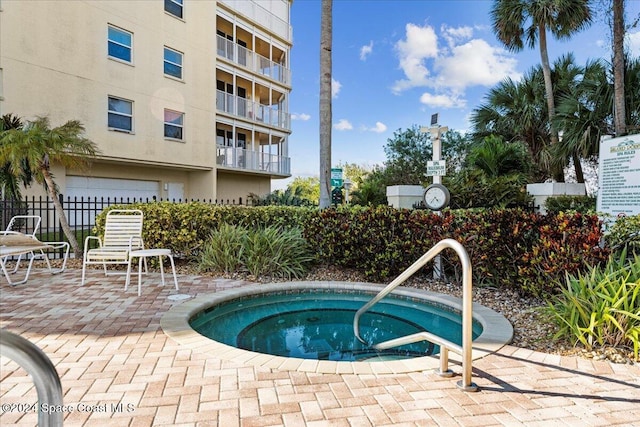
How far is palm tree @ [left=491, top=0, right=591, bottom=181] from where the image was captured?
1352 centimetres

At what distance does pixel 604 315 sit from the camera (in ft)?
10.9

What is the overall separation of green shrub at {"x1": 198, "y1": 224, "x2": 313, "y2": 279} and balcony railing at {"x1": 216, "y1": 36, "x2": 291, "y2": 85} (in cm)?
1447

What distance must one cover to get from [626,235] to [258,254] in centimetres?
508

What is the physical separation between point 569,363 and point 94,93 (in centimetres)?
1551

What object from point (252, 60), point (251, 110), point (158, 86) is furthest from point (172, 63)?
point (252, 60)

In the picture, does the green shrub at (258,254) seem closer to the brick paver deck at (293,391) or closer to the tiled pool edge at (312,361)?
the tiled pool edge at (312,361)

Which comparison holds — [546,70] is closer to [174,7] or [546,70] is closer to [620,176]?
[620,176]

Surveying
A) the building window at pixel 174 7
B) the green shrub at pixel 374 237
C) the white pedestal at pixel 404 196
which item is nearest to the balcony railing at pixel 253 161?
the building window at pixel 174 7

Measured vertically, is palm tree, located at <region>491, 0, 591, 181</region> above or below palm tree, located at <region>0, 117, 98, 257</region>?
above

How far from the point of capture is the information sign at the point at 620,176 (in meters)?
5.94

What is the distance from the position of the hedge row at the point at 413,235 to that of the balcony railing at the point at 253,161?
440 inches

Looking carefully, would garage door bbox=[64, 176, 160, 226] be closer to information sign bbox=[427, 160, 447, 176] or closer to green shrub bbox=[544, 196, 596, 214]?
information sign bbox=[427, 160, 447, 176]

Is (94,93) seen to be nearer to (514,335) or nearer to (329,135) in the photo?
(329,135)

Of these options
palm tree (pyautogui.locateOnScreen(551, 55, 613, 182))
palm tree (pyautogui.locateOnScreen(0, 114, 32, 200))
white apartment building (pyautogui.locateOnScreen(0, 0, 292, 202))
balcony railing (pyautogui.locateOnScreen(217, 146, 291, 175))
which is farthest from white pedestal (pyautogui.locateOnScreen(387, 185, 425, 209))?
balcony railing (pyautogui.locateOnScreen(217, 146, 291, 175))
